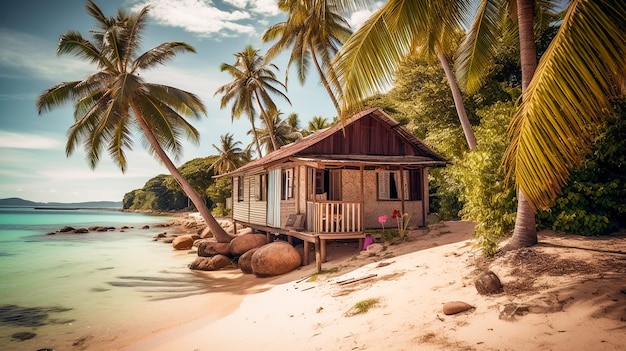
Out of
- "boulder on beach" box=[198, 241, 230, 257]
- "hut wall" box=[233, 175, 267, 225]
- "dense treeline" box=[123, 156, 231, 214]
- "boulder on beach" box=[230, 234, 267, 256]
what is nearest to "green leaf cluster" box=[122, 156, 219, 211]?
"dense treeline" box=[123, 156, 231, 214]

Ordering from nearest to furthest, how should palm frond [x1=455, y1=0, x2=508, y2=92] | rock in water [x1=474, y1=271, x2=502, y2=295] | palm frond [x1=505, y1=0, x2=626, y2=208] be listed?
palm frond [x1=505, y1=0, x2=626, y2=208]
rock in water [x1=474, y1=271, x2=502, y2=295]
palm frond [x1=455, y1=0, x2=508, y2=92]

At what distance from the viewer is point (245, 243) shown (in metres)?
15.0

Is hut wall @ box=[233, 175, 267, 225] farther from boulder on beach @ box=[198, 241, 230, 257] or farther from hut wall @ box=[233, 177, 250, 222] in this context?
boulder on beach @ box=[198, 241, 230, 257]

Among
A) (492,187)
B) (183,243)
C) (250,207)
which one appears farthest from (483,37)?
(183,243)

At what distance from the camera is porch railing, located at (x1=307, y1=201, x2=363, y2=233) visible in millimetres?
11227

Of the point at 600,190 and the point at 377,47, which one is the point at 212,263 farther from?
the point at 600,190

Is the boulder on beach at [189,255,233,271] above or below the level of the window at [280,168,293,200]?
below

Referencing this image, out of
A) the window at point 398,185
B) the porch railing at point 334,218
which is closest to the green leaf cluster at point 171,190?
the window at point 398,185

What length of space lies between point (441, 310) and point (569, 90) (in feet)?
11.0

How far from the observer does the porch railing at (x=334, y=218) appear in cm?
1123

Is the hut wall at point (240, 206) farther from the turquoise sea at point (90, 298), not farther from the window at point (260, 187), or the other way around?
the turquoise sea at point (90, 298)

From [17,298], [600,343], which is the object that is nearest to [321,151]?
[600,343]

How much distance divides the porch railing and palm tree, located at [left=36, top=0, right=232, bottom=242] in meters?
6.96

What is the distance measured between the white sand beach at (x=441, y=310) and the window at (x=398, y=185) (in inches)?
212
